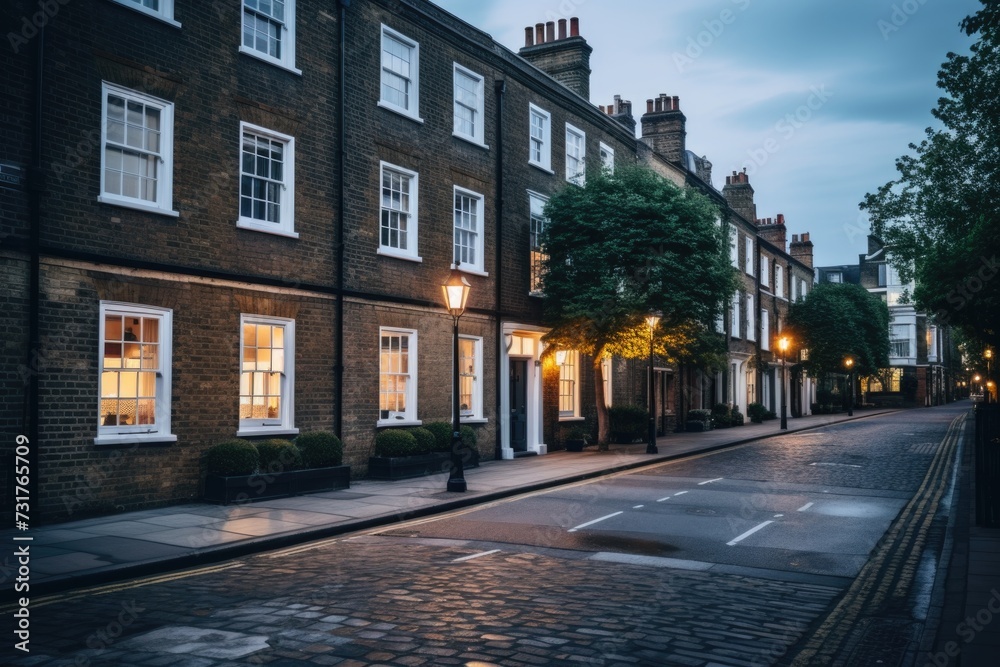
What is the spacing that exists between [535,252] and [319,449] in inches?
411

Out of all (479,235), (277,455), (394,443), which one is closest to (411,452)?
(394,443)

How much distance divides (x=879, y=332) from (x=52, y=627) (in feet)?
199

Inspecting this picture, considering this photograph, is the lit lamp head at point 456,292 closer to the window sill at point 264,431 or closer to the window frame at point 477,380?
the window sill at point 264,431

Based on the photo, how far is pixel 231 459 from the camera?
12.9 meters

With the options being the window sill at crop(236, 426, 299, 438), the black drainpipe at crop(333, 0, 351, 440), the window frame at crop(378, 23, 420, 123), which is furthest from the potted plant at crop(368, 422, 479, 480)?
the window frame at crop(378, 23, 420, 123)

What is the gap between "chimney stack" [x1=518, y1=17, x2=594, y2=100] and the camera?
26.3m

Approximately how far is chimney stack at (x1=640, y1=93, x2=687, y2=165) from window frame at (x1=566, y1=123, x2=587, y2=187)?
31.6 feet

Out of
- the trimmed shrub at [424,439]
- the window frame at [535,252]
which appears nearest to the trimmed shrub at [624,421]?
the window frame at [535,252]

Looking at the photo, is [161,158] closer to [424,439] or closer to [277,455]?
[277,455]

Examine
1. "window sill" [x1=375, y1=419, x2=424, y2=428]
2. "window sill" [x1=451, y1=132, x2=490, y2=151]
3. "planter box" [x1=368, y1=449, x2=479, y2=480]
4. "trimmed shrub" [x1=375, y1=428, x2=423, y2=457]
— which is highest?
"window sill" [x1=451, y1=132, x2=490, y2=151]

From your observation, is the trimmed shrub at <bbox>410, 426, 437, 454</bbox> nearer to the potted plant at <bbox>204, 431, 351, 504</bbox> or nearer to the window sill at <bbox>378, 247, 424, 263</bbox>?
the potted plant at <bbox>204, 431, 351, 504</bbox>

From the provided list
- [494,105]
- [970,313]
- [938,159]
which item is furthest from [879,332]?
[494,105]

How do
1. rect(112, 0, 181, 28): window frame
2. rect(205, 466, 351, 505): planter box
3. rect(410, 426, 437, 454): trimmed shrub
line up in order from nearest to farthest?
1. rect(112, 0, 181, 28): window frame
2. rect(205, 466, 351, 505): planter box
3. rect(410, 426, 437, 454): trimmed shrub

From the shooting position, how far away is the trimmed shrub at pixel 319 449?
1420 centimetres
